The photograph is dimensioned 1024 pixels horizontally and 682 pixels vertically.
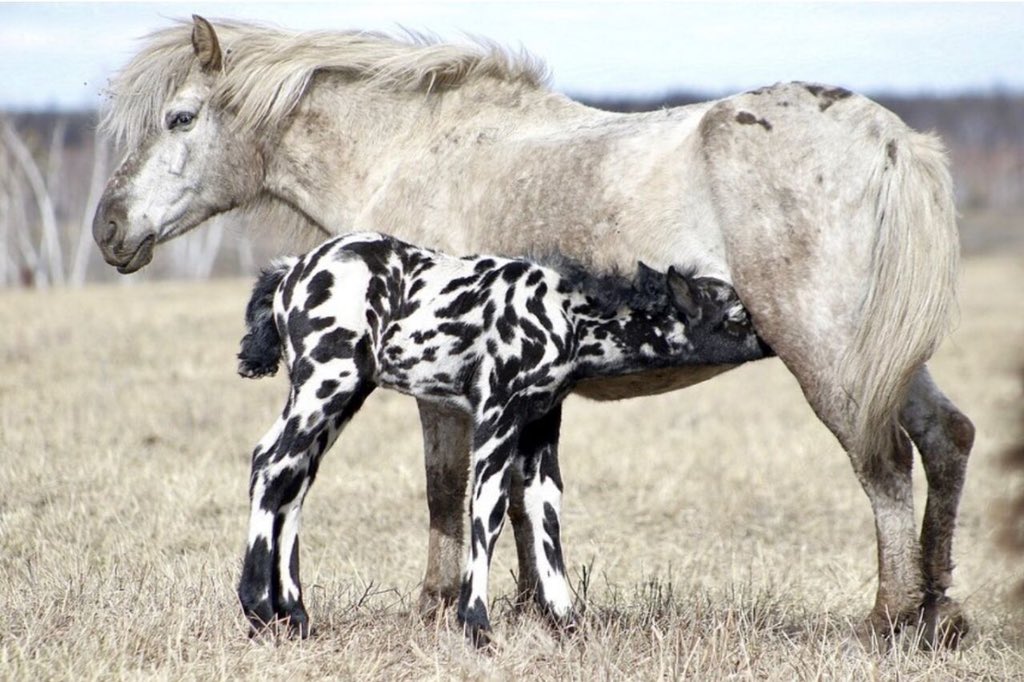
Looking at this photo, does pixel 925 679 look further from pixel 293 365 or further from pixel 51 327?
pixel 51 327

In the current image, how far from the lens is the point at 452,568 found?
5.32 metres

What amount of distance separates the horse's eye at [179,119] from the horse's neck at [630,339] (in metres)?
2.36

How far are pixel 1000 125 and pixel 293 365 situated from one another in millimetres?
91617

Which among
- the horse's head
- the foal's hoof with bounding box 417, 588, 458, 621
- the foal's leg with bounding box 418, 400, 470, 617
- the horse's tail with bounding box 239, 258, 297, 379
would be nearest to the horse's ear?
the horse's head

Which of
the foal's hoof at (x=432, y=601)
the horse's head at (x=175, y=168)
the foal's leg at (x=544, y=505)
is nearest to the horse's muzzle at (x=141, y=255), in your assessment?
the horse's head at (x=175, y=168)

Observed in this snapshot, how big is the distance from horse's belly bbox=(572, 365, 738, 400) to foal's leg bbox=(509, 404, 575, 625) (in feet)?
0.76

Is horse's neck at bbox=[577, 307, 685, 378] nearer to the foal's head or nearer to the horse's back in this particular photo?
the foal's head

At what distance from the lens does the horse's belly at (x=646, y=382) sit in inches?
186

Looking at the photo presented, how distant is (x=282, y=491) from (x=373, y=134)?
6.72ft

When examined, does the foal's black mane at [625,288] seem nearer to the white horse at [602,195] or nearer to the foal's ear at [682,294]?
the foal's ear at [682,294]

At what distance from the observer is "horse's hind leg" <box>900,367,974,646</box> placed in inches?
199

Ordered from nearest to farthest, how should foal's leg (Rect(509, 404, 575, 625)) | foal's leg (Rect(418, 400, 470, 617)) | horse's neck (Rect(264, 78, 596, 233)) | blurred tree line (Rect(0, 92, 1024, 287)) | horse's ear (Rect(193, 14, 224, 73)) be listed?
foal's leg (Rect(509, 404, 575, 625)) < foal's leg (Rect(418, 400, 470, 617)) < horse's neck (Rect(264, 78, 596, 233)) < horse's ear (Rect(193, 14, 224, 73)) < blurred tree line (Rect(0, 92, 1024, 287))

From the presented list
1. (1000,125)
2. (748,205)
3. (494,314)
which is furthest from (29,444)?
(1000,125)

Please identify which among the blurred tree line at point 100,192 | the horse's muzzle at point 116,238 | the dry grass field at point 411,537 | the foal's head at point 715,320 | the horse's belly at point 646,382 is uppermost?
the foal's head at point 715,320
